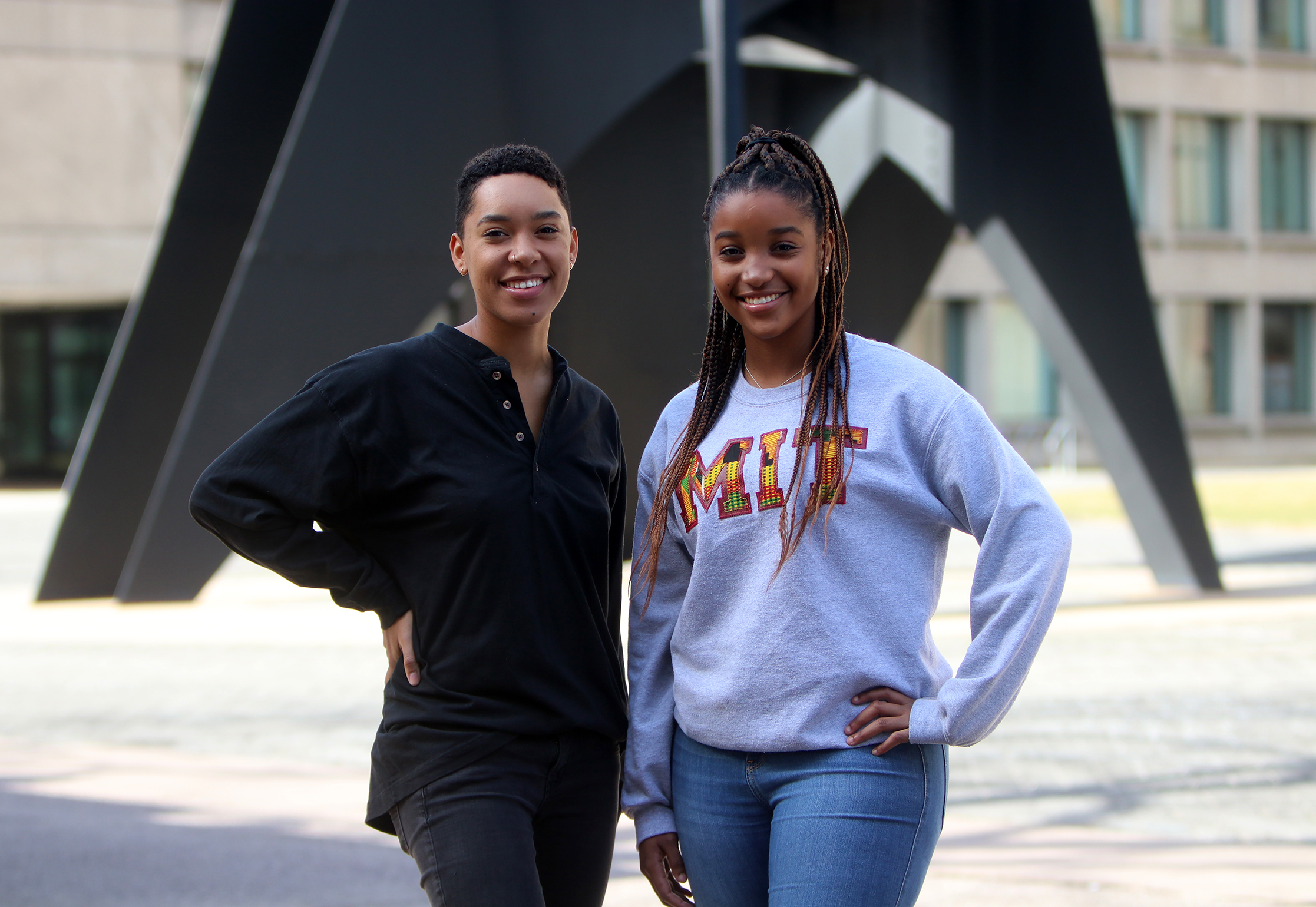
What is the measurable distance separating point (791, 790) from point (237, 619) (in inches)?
338

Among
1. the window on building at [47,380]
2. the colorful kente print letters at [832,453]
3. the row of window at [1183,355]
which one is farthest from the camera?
the row of window at [1183,355]

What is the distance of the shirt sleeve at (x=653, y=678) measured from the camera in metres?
2.50

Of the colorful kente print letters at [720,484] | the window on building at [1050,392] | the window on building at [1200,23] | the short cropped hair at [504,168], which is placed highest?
the window on building at [1200,23]

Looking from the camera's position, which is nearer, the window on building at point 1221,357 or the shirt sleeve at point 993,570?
the shirt sleeve at point 993,570

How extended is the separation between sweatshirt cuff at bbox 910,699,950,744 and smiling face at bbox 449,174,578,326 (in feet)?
3.07

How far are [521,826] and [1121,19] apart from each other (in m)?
37.0

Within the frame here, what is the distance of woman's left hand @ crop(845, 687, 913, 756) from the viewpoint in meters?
2.24

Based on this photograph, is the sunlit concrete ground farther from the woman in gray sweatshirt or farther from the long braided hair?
the long braided hair

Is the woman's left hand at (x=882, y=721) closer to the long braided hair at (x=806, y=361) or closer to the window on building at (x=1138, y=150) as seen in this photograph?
the long braided hair at (x=806, y=361)

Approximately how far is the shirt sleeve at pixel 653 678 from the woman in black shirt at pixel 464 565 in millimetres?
47

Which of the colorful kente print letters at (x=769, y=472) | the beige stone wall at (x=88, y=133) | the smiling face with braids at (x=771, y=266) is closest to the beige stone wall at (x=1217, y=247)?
the beige stone wall at (x=88, y=133)

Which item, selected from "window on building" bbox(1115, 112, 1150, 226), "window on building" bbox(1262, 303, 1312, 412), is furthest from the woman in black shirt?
"window on building" bbox(1262, 303, 1312, 412)

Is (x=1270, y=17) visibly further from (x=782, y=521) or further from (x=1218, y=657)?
(x=782, y=521)

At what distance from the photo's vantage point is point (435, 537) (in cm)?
244
